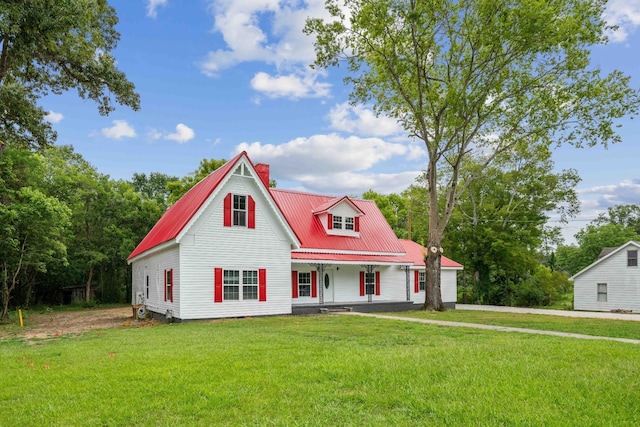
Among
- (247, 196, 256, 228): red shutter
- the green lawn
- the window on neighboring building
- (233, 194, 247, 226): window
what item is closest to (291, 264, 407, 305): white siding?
the window on neighboring building

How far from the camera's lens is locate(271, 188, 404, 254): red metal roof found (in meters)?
23.4

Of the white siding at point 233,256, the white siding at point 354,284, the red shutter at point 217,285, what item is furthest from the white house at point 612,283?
the red shutter at point 217,285

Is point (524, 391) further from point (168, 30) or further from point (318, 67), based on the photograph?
point (318, 67)

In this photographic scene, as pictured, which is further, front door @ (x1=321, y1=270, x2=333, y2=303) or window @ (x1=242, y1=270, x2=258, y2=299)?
front door @ (x1=321, y1=270, x2=333, y2=303)

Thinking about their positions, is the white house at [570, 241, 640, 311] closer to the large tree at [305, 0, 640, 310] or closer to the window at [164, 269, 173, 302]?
the large tree at [305, 0, 640, 310]

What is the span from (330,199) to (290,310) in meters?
8.14

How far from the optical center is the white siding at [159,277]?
59.8 ft

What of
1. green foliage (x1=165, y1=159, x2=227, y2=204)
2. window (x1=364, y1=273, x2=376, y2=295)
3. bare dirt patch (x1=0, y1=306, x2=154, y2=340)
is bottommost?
bare dirt patch (x1=0, y1=306, x2=154, y2=340)

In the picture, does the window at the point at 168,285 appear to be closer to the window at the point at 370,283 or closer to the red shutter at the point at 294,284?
the red shutter at the point at 294,284

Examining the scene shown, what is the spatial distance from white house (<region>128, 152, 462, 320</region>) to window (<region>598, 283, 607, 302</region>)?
49.2 ft

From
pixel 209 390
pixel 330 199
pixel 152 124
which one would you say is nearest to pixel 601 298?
pixel 330 199

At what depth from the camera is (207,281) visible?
18312 mm

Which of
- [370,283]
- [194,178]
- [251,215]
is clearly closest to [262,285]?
[251,215]

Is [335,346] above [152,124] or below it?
below
